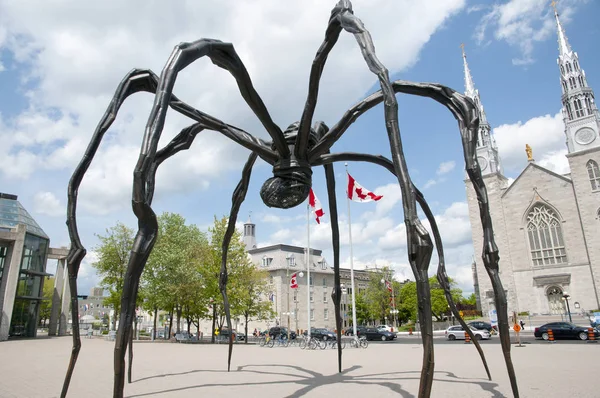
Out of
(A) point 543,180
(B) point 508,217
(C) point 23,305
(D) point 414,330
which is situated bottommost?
(D) point 414,330

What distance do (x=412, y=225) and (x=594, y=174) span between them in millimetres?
52865

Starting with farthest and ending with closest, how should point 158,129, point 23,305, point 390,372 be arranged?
point 23,305
point 390,372
point 158,129

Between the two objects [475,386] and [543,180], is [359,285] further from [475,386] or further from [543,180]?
[475,386]

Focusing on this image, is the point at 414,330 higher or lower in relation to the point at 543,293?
lower

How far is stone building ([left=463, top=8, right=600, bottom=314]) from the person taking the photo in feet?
145

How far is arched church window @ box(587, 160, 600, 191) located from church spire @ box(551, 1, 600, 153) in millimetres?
2152

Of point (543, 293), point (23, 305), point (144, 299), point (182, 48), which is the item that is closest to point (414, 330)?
point (543, 293)

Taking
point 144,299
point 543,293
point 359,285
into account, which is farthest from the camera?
point 359,285

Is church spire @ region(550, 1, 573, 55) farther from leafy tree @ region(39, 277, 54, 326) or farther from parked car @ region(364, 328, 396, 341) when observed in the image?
leafy tree @ region(39, 277, 54, 326)

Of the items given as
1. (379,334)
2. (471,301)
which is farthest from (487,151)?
(471,301)

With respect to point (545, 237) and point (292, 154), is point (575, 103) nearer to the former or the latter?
point (545, 237)

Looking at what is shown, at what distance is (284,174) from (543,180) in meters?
52.4

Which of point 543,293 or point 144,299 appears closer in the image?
point 144,299

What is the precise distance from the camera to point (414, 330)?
180 ft
